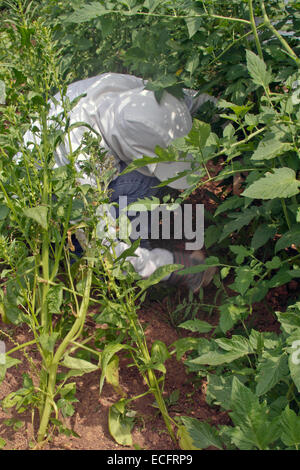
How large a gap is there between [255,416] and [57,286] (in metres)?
0.73

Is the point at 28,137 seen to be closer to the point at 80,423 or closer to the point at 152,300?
the point at 152,300

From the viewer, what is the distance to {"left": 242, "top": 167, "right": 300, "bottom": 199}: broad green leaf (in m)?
1.20

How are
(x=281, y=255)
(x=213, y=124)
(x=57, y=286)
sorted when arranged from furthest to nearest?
(x=213, y=124), (x=281, y=255), (x=57, y=286)

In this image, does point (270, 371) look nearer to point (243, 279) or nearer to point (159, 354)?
Answer: point (243, 279)

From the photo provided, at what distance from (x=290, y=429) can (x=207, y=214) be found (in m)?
1.11

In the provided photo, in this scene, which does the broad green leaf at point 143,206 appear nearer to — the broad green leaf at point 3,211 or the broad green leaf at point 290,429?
the broad green leaf at point 3,211

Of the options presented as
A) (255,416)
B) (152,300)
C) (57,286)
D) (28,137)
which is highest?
(28,137)

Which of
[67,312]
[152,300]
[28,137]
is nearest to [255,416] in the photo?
[67,312]

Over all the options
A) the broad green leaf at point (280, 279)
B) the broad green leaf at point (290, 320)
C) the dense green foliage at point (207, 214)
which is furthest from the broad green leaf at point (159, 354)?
the broad green leaf at point (290, 320)

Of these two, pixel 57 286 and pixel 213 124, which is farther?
pixel 213 124

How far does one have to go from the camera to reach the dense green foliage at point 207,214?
1229 millimetres

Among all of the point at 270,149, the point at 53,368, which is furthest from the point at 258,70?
the point at 53,368

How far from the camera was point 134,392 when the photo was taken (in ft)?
5.71

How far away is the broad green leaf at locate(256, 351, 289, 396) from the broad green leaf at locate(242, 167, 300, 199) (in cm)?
37
